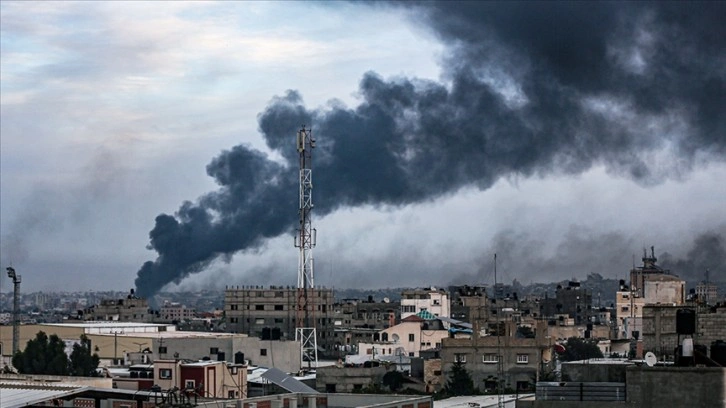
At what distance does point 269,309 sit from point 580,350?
4051 centimetres

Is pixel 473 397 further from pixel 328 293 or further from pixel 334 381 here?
pixel 328 293

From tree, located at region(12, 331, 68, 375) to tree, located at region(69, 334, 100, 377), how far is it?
0.63m

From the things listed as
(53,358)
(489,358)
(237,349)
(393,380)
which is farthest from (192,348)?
(393,380)

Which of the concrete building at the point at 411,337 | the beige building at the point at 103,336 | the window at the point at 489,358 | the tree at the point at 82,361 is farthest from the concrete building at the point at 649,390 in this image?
the concrete building at the point at 411,337

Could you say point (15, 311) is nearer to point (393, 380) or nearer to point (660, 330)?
point (393, 380)

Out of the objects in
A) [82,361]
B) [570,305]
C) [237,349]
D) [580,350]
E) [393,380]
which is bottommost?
[393,380]

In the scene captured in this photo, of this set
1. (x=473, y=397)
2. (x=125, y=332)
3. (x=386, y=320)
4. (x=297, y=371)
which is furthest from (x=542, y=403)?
(x=386, y=320)

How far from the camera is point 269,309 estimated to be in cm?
15100

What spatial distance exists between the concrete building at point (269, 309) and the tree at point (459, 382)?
60.4 meters

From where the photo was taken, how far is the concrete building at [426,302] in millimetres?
153750

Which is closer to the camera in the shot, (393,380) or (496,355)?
(393,380)

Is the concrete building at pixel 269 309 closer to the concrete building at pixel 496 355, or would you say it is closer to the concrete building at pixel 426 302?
the concrete building at pixel 426 302

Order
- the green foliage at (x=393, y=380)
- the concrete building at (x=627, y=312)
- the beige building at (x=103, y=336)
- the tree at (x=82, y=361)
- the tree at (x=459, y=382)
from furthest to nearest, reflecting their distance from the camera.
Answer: the concrete building at (x=627, y=312) < the beige building at (x=103, y=336) < the tree at (x=82, y=361) < the tree at (x=459, y=382) < the green foliage at (x=393, y=380)

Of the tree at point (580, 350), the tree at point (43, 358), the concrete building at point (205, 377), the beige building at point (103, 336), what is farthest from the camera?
the tree at point (580, 350)
